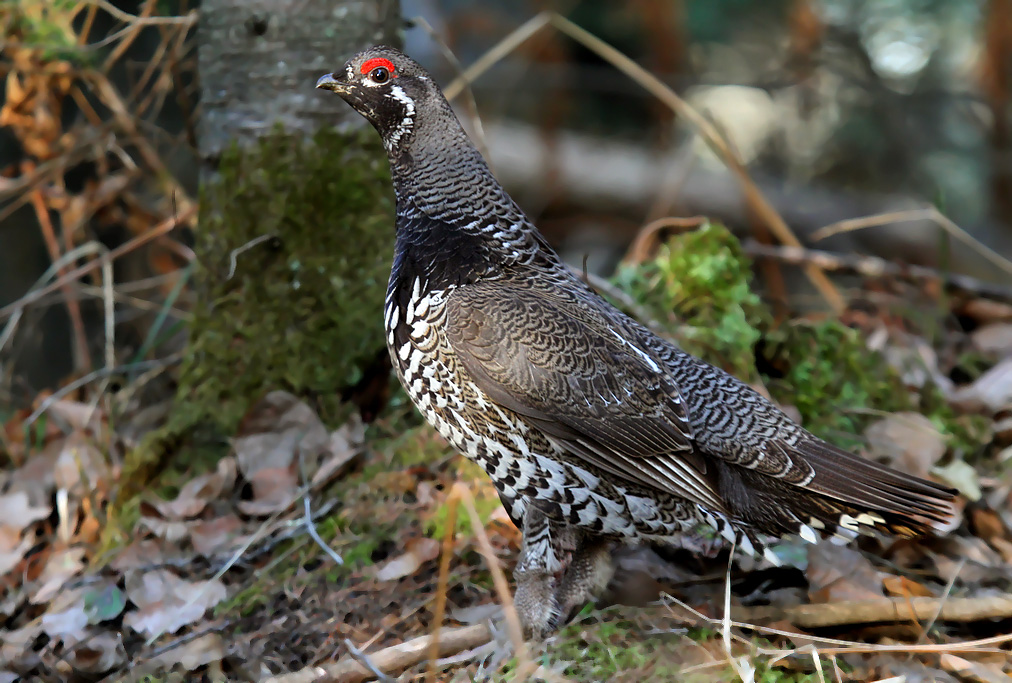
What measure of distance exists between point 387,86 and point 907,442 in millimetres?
2783

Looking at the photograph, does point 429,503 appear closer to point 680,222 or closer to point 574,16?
point 680,222

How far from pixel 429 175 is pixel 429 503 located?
133 cm

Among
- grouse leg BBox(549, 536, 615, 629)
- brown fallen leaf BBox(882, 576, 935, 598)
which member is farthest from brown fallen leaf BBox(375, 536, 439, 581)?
brown fallen leaf BBox(882, 576, 935, 598)

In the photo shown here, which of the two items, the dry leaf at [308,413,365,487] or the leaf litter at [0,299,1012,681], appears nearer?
the leaf litter at [0,299,1012,681]

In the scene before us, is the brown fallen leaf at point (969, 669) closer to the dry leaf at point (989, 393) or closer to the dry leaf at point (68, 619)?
the dry leaf at point (989, 393)

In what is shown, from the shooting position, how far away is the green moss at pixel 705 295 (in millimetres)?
4164

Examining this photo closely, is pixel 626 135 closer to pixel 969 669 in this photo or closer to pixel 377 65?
pixel 377 65

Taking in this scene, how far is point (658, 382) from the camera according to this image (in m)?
3.17

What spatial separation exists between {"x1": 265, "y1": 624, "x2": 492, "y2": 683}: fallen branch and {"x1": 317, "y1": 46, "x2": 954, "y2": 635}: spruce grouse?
31 cm

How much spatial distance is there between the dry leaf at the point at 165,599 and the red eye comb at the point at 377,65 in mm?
2074

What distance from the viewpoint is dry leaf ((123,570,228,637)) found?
10.8ft

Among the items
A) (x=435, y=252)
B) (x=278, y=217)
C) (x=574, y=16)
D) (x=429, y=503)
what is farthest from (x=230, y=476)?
(x=574, y=16)

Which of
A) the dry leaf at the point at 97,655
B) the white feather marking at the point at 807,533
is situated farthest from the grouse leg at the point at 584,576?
the dry leaf at the point at 97,655

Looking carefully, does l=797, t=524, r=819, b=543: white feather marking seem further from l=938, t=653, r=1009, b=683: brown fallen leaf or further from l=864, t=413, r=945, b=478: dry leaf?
l=864, t=413, r=945, b=478: dry leaf
